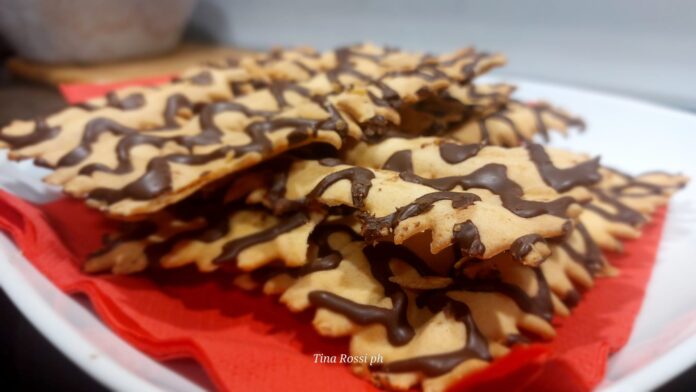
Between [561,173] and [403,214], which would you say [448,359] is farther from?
[561,173]

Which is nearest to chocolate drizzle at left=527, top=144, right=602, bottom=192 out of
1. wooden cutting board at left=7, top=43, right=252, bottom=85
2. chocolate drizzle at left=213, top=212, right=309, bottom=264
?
chocolate drizzle at left=213, top=212, right=309, bottom=264

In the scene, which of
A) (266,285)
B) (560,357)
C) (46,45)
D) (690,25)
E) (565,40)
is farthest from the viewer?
(46,45)

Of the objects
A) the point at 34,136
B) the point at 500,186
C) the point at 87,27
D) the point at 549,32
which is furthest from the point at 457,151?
the point at 87,27

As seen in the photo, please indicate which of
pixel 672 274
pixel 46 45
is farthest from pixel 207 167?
pixel 46 45

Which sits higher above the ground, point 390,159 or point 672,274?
point 390,159

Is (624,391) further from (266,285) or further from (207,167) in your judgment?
(207,167)

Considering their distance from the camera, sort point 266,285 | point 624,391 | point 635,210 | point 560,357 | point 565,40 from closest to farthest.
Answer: point 624,391
point 560,357
point 266,285
point 635,210
point 565,40

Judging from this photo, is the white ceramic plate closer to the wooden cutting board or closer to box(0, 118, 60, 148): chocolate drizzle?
box(0, 118, 60, 148): chocolate drizzle

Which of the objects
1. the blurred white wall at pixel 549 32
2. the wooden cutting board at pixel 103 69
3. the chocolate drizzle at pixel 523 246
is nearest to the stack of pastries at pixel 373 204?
the chocolate drizzle at pixel 523 246
